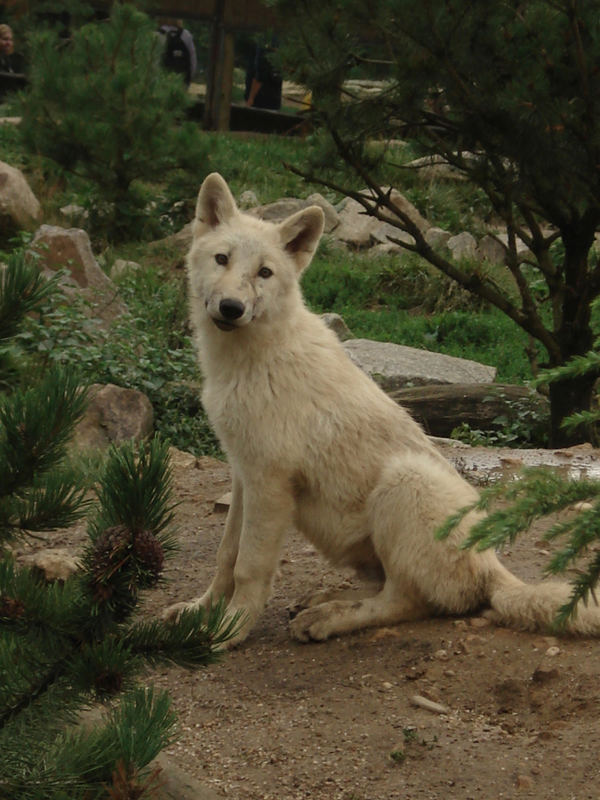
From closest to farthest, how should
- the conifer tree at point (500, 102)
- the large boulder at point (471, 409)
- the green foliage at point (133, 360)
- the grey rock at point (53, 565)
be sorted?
the grey rock at point (53, 565)
the conifer tree at point (500, 102)
the green foliage at point (133, 360)
the large boulder at point (471, 409)

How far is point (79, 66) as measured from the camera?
547 inches

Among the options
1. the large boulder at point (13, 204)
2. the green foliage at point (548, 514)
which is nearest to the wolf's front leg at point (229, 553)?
the green foliage at point (548, 514)

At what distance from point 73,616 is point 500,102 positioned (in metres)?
5.22

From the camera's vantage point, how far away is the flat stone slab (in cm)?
973

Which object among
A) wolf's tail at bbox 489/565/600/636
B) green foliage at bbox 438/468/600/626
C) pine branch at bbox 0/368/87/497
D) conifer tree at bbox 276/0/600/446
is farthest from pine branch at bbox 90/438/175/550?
conifer tree at bbox 276/0/600/446

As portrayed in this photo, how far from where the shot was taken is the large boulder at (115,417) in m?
8.05

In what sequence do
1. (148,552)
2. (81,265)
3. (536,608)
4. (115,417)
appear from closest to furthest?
(148,552), (536,608), (115,417), (81,265)

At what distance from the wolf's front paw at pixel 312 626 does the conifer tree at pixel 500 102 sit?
10.1ft

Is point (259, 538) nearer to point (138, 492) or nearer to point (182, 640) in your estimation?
point (182, 640)

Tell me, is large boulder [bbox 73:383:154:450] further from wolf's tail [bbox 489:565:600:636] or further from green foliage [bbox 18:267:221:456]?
wolf's tail [bbox 489:565:600:636]

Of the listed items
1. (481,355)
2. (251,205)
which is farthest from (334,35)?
(251,205)

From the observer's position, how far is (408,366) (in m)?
10.1

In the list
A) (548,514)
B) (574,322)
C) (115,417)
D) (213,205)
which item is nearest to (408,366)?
(574,322)

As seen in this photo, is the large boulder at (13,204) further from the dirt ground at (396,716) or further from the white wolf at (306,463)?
the dirt ground at (396,716)
